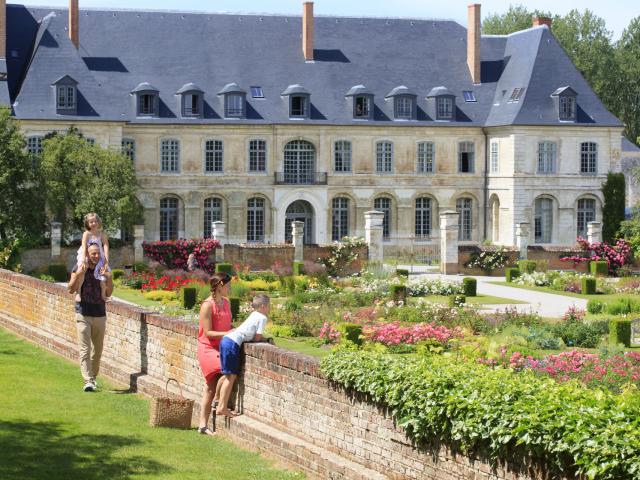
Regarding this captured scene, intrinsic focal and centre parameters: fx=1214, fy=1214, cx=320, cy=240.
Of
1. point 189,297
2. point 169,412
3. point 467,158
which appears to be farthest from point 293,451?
point 467,158

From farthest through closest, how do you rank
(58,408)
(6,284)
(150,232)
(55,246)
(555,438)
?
(150,232)
(55,246)
(6,284)
(58,408)
(555,438)

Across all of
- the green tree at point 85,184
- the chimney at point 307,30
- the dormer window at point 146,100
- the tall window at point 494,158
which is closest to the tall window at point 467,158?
the tall window at point 494,158

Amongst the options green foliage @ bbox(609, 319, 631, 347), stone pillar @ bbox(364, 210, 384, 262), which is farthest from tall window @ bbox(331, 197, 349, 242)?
green foliage @ bbox(609, 319, 631, 347)

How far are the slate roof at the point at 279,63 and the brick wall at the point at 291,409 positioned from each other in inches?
1161

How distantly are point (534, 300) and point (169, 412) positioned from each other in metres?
19.4

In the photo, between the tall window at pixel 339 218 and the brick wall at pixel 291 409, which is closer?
the brick wall at pixel 291 409

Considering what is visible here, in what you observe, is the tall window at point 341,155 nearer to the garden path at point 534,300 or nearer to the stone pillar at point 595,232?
the stone pillar at point 595,232

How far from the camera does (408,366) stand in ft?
32.9

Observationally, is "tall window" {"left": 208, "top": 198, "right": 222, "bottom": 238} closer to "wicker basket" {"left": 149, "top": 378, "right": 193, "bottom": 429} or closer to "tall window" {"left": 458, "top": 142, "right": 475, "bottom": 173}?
"tall window" {"left": 458, "top": 142, "right": 475, "bottom": 173}

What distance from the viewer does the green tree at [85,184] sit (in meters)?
37.4

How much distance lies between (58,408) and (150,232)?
3253 centimetres

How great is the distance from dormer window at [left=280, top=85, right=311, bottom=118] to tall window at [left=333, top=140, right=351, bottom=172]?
1.68 meters

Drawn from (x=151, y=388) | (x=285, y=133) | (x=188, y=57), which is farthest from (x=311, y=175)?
(x=151, y=388)

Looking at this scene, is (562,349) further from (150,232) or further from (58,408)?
(150,232)
